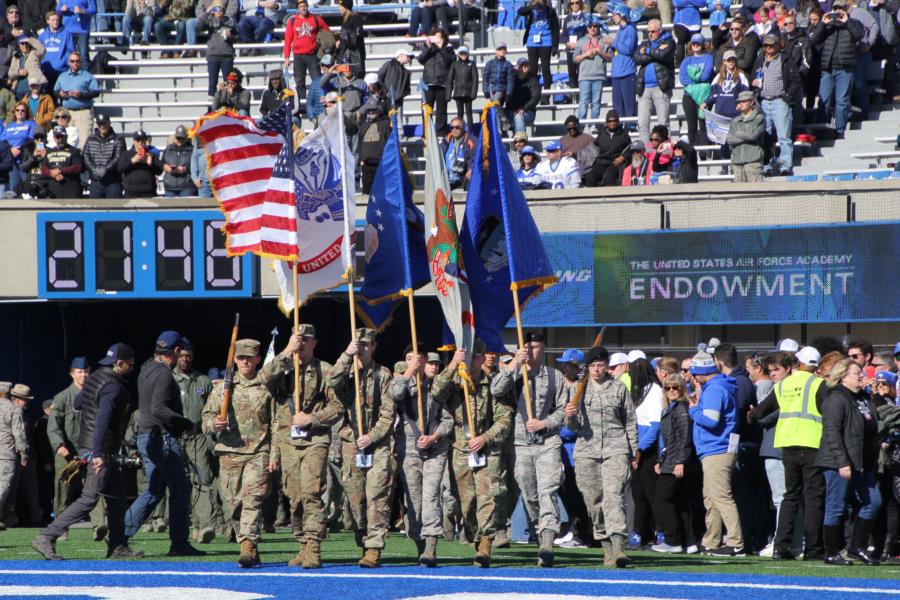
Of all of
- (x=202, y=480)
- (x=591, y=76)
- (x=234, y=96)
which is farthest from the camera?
(x=234, y=96)

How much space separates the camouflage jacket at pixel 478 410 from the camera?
12797 mm

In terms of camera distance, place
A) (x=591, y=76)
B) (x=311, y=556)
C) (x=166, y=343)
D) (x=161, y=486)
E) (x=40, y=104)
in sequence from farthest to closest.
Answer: (x=40, y=104) < (x=591, y=76) < (x=166, y=343) < (x=161, y=486) < (x=311, y=556)

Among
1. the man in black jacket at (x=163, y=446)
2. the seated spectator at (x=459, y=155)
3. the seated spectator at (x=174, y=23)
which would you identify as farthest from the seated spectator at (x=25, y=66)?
the man in black jacket at (x=163, y=446)

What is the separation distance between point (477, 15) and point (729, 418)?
14154 mm

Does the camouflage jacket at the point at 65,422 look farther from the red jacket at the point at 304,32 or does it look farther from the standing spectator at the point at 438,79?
the red jacket at the point at 304,32

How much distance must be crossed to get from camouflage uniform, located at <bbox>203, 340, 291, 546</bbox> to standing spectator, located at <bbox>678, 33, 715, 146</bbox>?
34.8ft

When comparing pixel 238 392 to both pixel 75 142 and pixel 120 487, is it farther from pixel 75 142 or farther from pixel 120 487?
pixel 75 142

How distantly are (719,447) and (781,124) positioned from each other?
7.89 meters

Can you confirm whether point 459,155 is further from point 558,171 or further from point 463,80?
point 463,80

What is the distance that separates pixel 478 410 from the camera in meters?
12.9

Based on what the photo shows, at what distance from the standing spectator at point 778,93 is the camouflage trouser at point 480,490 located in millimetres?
9446

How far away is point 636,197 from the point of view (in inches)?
800

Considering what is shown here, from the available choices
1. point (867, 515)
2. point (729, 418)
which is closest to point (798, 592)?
point (867, 515)

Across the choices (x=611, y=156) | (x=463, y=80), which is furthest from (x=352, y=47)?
(x=611, y=156)
